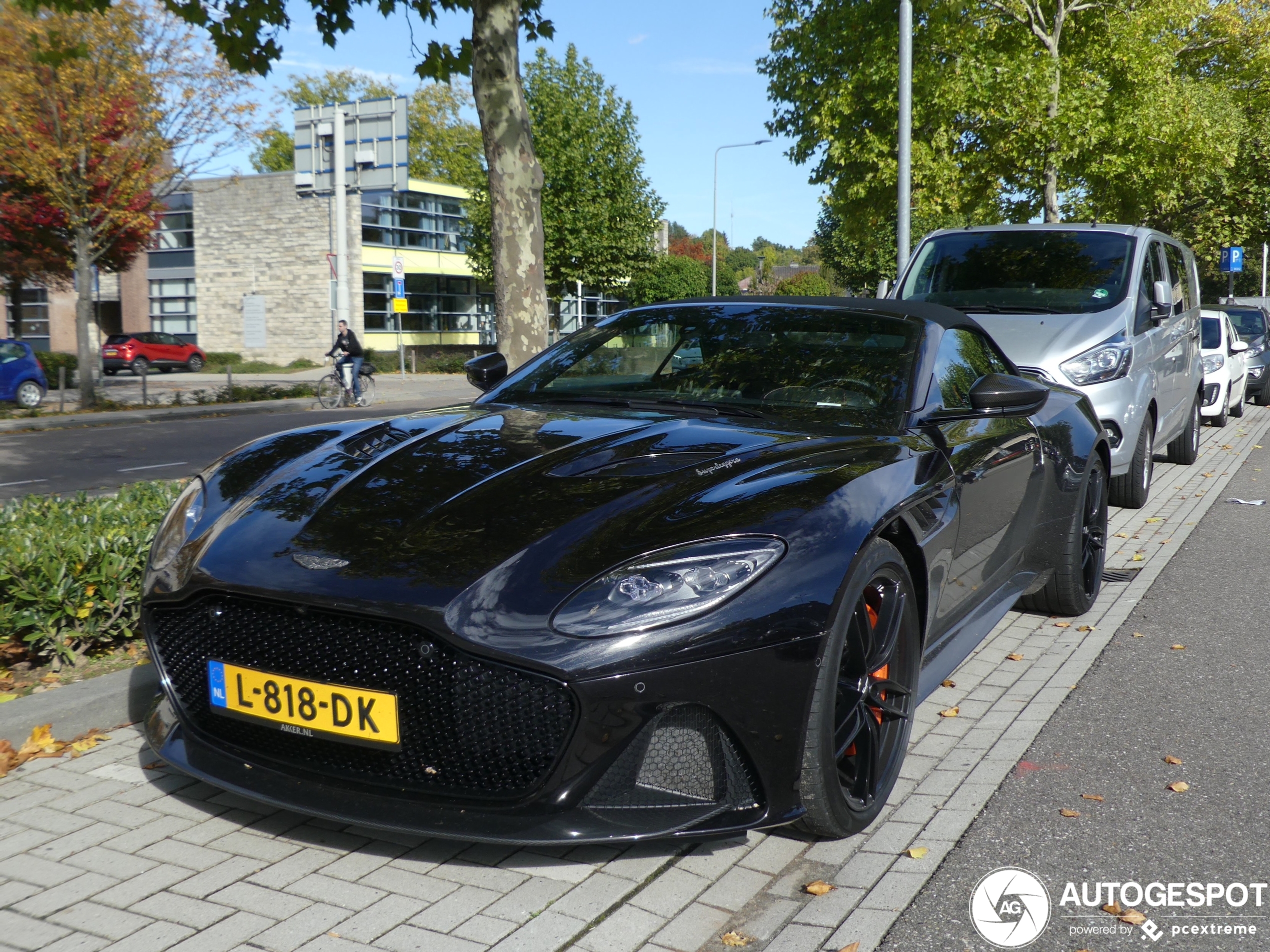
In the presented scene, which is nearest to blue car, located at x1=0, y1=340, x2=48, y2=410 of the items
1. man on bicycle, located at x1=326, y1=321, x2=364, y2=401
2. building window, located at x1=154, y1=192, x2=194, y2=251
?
man on bicycle, located at x1=326, y1=321, x2=364, y2=401

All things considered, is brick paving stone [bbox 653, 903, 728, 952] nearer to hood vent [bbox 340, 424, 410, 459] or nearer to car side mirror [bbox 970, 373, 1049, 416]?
hood vent [bbox 340, 424, 410, 459]


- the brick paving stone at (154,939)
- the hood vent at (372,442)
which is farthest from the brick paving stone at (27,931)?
the hood vent at (372,442)

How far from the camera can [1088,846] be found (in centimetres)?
311

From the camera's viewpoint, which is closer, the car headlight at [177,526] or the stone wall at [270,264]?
the car headlight at [177,526]

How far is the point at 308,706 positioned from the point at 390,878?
20.6 inches

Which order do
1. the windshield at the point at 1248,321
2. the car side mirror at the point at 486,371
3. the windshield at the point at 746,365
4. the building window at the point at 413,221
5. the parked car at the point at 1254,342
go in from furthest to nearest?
1. the building window at the point at 413,221
2. the windshield at the point at 1248,321
3. the parked car at the point at 1254,342
4. the car side mirror at the point at 486,371
5. the windshield at the point at 746,365

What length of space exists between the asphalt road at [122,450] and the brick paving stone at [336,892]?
20.6ft

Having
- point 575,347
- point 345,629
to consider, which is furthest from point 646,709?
point 575,347

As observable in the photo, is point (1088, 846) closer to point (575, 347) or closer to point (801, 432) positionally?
point (801, 432)

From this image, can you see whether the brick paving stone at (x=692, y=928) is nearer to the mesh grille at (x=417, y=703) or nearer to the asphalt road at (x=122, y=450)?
the mesh grille at (x=417, y=703)

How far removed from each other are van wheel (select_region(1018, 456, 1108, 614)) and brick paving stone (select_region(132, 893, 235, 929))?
3.78m

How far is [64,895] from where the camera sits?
2.80 metres

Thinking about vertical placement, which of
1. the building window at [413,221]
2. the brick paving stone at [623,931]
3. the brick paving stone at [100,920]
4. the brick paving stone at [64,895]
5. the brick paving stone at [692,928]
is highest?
Result: the building window at [413,221]

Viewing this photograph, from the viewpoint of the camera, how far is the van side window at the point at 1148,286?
26.8ft
